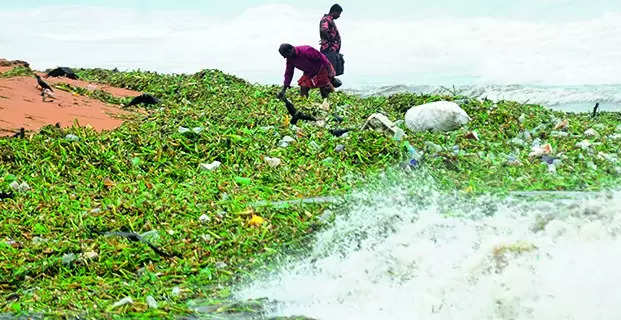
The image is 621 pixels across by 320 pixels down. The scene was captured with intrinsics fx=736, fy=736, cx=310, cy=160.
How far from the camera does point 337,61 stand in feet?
37.2

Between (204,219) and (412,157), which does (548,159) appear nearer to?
(412,157)

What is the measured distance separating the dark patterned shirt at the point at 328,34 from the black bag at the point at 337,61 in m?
0.07

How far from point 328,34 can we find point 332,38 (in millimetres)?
94

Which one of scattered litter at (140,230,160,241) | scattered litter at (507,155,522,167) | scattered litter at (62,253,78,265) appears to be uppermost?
scattered litter at (507,155,522,167)

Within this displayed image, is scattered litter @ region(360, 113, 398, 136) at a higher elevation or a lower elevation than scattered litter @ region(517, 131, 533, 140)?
higher

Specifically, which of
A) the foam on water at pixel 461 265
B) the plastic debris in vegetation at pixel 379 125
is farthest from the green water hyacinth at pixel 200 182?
the foam on water at pixel 461 265

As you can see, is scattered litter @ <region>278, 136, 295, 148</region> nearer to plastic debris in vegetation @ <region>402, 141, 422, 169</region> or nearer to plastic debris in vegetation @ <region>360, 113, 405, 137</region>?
plastic debris in vegetation @ <region>360, 113, 405, 137</region>

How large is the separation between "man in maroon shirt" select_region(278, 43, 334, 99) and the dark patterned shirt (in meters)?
1.26

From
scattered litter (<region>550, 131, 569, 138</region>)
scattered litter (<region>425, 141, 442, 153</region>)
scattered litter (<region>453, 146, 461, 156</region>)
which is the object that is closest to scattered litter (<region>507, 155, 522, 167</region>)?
scattered litter (<region>453, 146, 461, 156</region>)

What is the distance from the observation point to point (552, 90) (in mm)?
18812

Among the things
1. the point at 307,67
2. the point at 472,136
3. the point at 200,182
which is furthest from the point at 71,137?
the point at 472,136

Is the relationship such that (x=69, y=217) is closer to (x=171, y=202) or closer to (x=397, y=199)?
(x=171, y=202)

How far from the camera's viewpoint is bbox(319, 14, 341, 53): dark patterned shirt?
36.8 feet

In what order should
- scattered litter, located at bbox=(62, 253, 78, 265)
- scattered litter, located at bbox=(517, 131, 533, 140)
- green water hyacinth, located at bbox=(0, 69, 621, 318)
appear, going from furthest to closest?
scattered litter, located at bbox=(517, 131, 533, 140) < scattered litter, located at bbox=(62, 253, 78, 265) < green water hyacinth, located at bbox=(0, 69, 621, 318)
